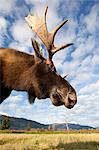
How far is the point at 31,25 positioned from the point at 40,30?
1.78 ft

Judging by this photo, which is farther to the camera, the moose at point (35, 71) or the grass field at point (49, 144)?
the grass field at point (49, 144)

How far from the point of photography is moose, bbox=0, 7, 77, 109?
37.4 feet

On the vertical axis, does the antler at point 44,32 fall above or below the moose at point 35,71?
above

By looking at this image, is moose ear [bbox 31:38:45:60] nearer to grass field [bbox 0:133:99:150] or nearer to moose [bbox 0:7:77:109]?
moose [bbox 0:7:77:109]

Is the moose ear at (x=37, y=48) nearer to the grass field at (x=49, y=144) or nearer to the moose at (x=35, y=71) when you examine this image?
the moose at (x=35, y=71)

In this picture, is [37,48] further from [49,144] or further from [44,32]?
[49,144]

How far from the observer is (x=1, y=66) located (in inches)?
472

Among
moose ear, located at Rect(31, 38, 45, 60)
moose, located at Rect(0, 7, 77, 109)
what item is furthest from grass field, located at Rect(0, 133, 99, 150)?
moose ear, located at Rect(31, 38, 45, 60)

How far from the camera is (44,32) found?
12.1m

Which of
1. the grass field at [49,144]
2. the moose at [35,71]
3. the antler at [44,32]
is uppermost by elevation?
the antler at [44,32]

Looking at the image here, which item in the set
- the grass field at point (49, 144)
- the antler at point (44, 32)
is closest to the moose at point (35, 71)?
the antler at point (44, 32)

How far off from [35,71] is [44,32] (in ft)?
4.82

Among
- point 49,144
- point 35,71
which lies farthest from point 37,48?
point 49,144

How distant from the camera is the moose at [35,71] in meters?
11.4
